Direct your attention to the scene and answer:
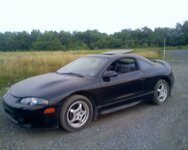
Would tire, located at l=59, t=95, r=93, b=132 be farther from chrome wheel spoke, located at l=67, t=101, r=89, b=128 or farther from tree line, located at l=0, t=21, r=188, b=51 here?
tree line, located at l=0, t=21, r=188, b=51

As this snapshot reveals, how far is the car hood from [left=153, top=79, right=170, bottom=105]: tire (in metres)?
1.97

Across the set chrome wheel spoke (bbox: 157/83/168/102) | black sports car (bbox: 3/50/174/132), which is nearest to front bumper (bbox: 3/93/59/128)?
black sports car (bbox: 3/50/174/132)

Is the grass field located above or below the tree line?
below

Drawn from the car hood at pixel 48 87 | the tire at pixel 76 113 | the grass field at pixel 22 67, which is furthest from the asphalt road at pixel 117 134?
the grass field at pixel 22 67

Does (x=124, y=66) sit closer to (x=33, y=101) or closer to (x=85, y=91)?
(x=85, y=91)

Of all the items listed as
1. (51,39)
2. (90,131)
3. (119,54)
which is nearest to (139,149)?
(90,131)

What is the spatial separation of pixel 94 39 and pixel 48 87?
6207 centimetres

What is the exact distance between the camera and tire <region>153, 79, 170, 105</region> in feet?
17.1

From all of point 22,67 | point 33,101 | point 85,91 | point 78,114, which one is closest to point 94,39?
point 22,67

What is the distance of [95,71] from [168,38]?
62.8 meters

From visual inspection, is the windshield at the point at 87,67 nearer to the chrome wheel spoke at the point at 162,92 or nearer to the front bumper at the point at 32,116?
the front bumper at the point at 32,116

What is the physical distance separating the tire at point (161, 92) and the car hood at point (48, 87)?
197 centimetres

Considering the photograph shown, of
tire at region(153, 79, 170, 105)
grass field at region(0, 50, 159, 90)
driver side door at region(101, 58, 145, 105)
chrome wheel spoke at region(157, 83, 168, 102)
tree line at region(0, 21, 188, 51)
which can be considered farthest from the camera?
tree line at region(0, 21, 188, 51)

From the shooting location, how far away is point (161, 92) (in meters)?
5.38
